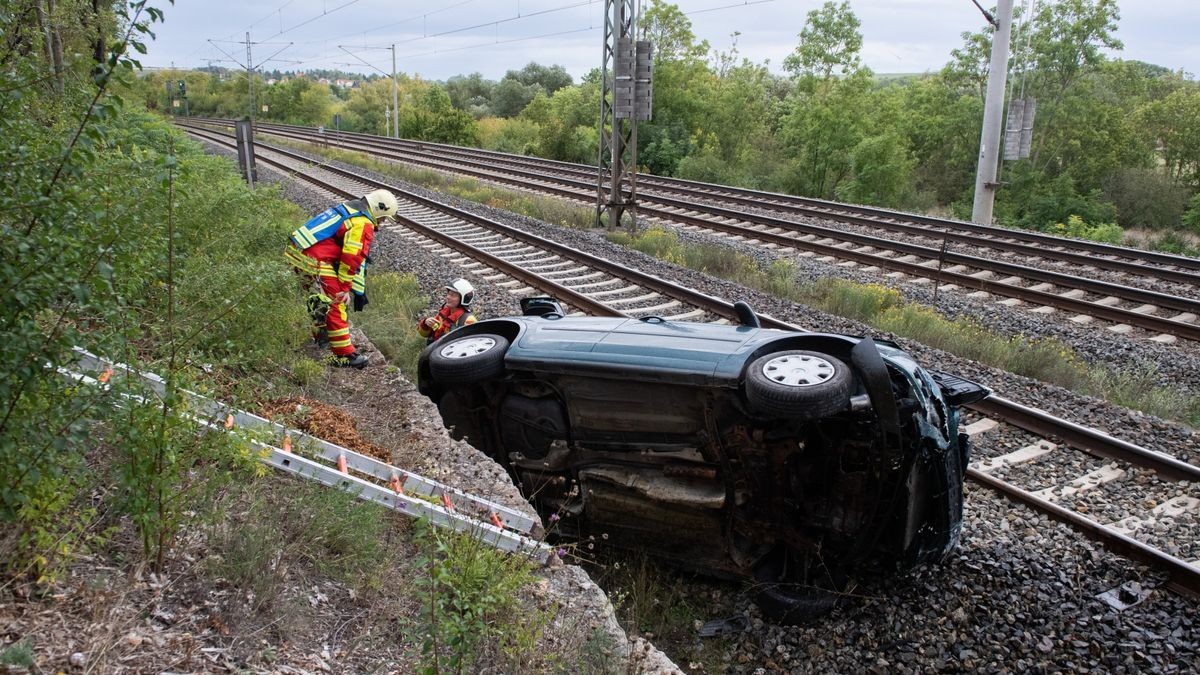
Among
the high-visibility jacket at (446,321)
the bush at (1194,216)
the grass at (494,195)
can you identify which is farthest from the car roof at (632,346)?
the bush at (1194,216)

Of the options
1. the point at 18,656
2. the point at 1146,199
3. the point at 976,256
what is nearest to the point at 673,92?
the point at 1146,199

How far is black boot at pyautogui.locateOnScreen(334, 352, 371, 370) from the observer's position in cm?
738

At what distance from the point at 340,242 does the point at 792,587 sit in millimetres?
4944

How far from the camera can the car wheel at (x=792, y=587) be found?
188 inches

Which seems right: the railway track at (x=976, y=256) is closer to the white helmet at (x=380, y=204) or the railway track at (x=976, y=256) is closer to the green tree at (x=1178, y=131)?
the white helmet at (x=380, y=204)

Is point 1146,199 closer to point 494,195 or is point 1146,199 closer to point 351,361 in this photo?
point 494,195

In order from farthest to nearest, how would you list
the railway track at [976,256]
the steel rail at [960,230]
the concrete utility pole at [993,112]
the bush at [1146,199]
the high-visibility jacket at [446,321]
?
the bush at [1146,199] < the concrete utility pole at [993,112] < the steel rail at [960,230] < the railway track at [976,256] < the high-visibility jacket at [446,321]

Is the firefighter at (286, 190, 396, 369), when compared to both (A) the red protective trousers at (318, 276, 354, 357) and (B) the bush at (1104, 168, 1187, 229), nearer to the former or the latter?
(A) the red protective trousers at (318, 276, 354, 357)

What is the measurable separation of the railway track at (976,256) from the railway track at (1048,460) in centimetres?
432

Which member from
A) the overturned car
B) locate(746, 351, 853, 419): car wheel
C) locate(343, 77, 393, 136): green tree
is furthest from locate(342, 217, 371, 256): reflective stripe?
locate(343, 77, 393, 136): green tree

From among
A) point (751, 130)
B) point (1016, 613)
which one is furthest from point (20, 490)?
point (751, 130)

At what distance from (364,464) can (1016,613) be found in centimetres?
367

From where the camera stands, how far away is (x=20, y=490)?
8.79ft

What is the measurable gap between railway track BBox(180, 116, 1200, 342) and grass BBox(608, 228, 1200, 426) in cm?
166
